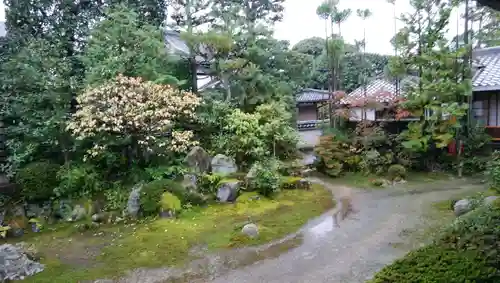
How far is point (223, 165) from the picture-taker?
11547mm

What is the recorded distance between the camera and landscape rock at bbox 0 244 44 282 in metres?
6.30

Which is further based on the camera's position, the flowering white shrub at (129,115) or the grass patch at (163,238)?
the flowering white shrub at (129,115)

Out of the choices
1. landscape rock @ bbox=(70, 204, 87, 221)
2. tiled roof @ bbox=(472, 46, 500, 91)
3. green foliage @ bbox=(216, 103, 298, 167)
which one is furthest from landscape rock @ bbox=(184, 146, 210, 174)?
tiled roof @ bbox=(472, 46, 500, 91)

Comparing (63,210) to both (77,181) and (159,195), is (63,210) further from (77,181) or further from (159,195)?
(159,195)

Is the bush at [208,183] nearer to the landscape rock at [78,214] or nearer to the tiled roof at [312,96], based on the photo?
the landscape rock at [78,214]

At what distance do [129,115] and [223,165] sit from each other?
3.38 meters

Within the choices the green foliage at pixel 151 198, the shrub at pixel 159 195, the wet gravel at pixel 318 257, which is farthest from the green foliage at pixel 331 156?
the green foliage at pixel 151 198

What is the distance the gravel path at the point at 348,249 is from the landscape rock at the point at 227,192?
8.81ft

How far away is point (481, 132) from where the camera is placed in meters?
13.6

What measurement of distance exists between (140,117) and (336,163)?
7.40 meters

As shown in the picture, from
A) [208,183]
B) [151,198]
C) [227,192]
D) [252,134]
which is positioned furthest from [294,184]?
[151,198]

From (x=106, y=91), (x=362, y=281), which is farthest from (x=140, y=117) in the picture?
(x=362, y=281)

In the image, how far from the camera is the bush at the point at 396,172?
12.5m

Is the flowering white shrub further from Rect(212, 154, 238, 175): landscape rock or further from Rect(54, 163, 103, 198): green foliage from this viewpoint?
Rect(212, 154, 238, 175): landscape rock
